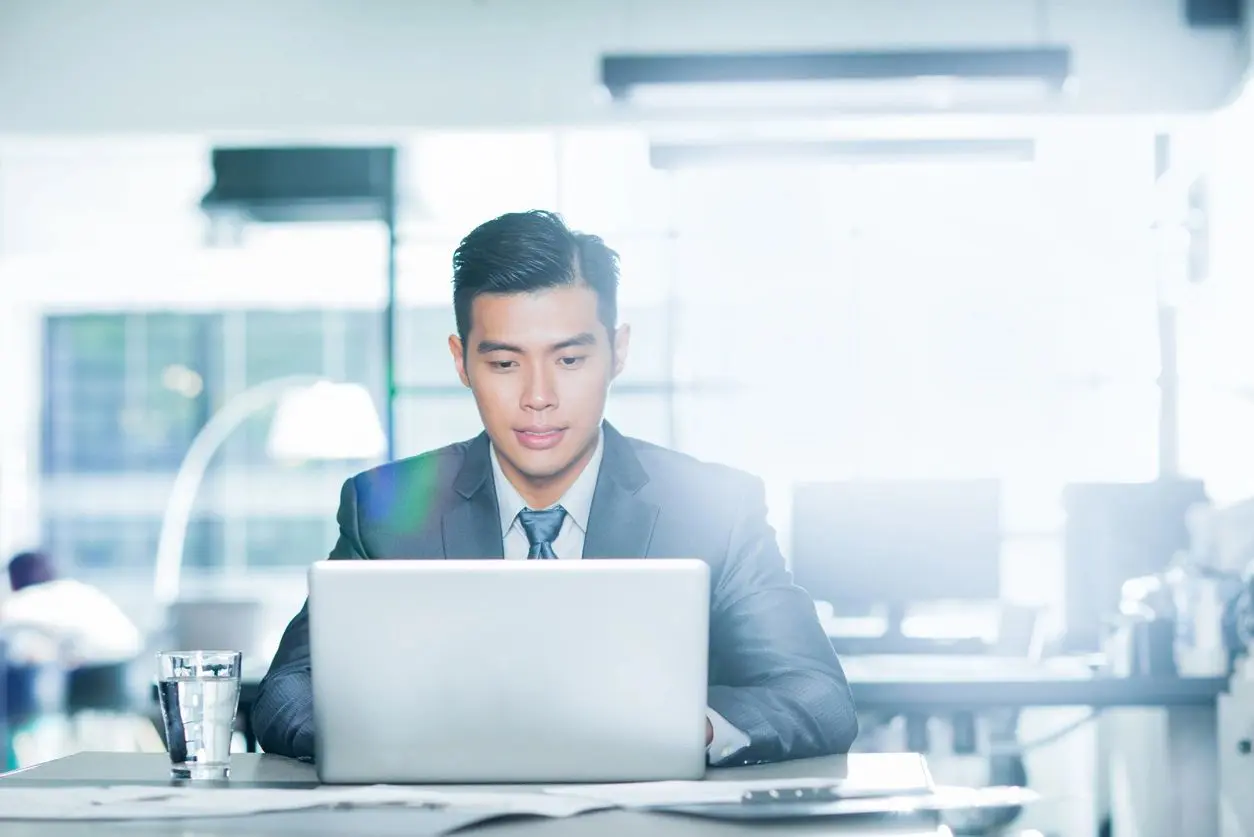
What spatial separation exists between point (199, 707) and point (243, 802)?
20cm

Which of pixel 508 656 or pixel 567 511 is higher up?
pixel 567 511

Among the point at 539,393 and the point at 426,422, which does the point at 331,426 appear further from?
the point at 539,393

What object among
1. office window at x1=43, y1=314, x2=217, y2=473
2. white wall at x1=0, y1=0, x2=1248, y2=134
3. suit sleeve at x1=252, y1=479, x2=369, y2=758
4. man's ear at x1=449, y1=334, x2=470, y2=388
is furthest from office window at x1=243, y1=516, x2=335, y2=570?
suit sleeve at x1=252, y1=479, x2=369, y2=758

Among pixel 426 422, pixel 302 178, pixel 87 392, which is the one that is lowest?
pixel 426 422

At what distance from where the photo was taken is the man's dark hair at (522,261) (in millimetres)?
2395

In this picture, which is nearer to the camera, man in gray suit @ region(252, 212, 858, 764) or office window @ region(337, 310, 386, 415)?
man in gray suit @ region(252, 212, 858, 764)

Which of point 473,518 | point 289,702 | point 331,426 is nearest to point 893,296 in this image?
point 331,426

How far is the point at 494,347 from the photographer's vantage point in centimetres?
236

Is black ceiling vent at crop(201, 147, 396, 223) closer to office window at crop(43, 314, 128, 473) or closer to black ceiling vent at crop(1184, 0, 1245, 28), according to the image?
black ceiling vent at crop(1184, 0, 1245, 28)

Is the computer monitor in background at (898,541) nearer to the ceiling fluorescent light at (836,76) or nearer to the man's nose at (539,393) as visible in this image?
the ceiling fluorescent light at (836,76)

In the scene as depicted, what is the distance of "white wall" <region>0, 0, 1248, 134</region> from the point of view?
499cm

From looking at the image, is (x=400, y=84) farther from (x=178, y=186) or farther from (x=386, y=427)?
(x=178, y=186)

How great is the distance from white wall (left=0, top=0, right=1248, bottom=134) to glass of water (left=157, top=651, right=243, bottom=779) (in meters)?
3.74

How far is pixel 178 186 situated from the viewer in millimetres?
8172
